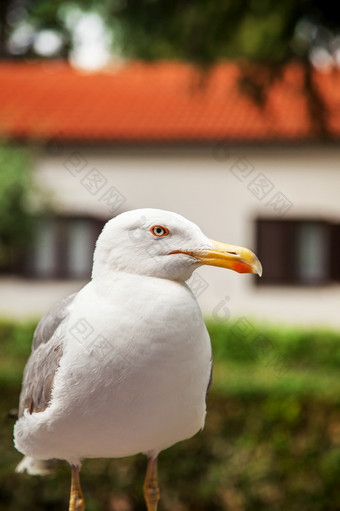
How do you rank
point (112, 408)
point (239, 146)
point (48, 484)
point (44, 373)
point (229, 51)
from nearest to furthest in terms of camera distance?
point (112, 408)
point (44, 373)
point (48, 484)
point (229, 51)
point (239, 146)

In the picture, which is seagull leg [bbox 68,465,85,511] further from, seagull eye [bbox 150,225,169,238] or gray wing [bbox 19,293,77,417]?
seagull eye [bbox 150,225,169,238]

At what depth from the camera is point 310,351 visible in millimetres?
8219

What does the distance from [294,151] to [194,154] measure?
158 centimetres

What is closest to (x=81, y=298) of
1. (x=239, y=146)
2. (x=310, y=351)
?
(x=310, y=351)

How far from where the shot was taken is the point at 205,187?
36.9 ft

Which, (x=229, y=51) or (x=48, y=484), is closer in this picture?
(x=48, y=484)

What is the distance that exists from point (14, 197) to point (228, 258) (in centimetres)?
857

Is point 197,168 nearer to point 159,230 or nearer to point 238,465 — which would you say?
point 238,465

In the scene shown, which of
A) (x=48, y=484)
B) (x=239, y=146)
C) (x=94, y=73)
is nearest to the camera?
(x=48, y=484)

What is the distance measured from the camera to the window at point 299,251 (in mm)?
11312

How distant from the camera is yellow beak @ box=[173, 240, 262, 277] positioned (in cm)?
154

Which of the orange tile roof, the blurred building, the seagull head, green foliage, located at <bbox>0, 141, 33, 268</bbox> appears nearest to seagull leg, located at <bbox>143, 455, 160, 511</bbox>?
the seagull head

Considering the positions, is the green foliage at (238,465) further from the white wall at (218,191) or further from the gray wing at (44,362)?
the white wall at (218,191)

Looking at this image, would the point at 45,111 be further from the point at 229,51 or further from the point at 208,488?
the point at 208,488
